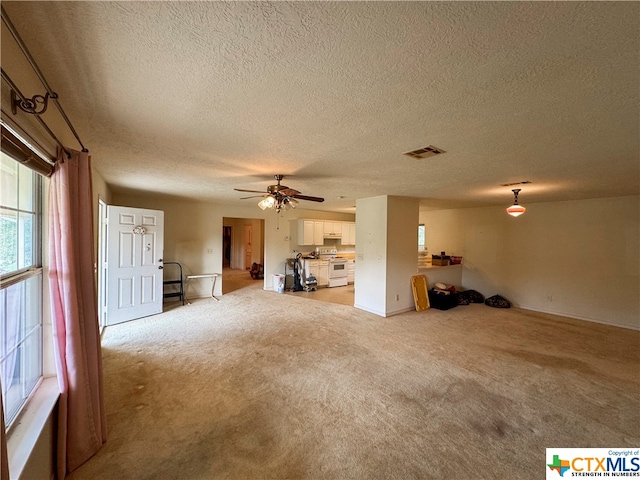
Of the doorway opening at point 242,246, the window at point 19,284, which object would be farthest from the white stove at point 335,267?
the window at point 19,284

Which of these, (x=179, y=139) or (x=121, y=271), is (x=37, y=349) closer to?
(x=179, y=139)

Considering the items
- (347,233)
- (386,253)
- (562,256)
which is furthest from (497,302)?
(347,233)

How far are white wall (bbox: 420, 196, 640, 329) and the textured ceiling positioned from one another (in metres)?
3.03

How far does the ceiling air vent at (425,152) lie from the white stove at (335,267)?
218 inches

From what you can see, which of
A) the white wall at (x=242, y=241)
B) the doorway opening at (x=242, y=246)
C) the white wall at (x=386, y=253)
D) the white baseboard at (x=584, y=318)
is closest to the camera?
the white baseboard at (x=584, y=318)

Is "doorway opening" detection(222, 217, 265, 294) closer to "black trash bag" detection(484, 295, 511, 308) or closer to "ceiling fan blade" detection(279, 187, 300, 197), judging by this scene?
"ceiling fan blade" detection(279, 187, 300, 197)

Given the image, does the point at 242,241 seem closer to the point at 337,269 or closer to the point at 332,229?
the point at 332,229

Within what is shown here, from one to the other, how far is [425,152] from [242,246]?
31.8 feet

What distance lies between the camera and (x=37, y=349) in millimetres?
1785

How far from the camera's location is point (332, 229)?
27.5ft

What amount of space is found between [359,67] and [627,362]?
4807mm

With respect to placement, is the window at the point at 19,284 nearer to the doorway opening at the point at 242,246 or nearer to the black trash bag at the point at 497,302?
the black trash bag at the point at 497,302

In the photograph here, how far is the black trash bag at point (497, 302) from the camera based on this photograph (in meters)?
5.91

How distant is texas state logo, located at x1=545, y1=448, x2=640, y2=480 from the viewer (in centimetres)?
179
